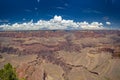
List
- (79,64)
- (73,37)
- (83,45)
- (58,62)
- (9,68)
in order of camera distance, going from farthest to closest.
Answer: (73,37) → (83,45) → (58,62) → (79,64) → (9,68)

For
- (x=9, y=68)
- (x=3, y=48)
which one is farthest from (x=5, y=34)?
(x=9, y=68)

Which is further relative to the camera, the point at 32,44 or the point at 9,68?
the point at 32,44

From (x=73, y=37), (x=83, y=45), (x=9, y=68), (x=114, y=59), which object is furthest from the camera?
Result: (x=73, y=37)

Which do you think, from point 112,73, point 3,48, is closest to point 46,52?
point 3,48

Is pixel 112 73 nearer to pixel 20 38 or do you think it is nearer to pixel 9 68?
pixel 9 68

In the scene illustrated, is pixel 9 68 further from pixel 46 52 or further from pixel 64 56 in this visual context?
pixel 46 52

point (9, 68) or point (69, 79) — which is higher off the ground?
point (9, 68)
